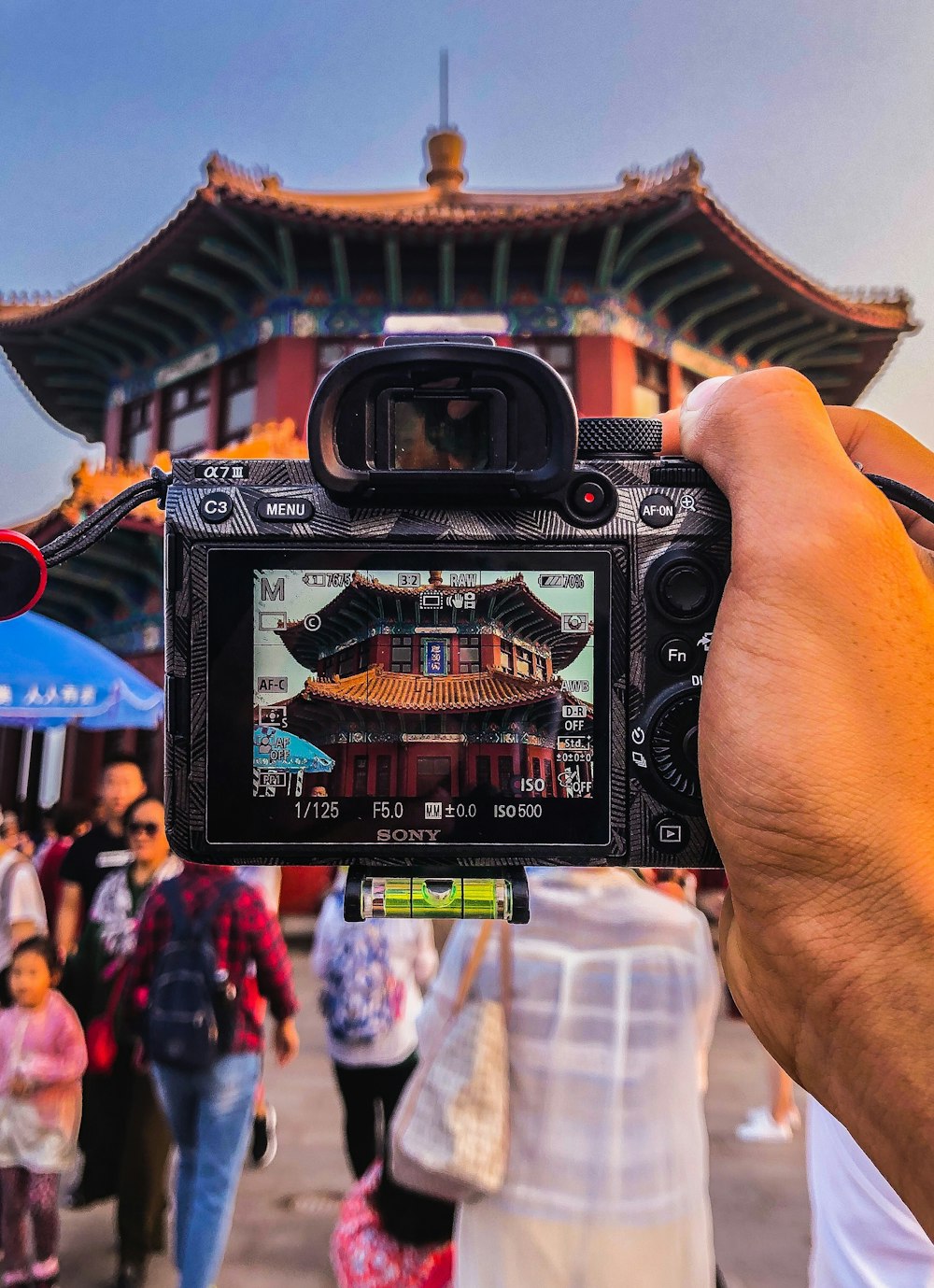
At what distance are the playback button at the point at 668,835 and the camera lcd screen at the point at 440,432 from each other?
529mm

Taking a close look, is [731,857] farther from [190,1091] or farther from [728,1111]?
[728,1111]

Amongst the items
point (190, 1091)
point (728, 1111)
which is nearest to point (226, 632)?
point (190, 1091)

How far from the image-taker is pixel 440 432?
117 cm

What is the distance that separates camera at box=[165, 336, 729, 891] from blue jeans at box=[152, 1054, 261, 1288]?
240cm

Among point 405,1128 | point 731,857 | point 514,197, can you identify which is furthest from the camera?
point 514,197

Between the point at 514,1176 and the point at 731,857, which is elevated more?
the point at 731,857

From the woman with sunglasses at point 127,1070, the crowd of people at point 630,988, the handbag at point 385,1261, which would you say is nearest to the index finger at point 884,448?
the crowd of people at point 630,988

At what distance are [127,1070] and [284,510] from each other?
10.7 feet

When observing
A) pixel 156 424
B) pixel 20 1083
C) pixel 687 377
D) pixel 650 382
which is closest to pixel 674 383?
pixel 650 382

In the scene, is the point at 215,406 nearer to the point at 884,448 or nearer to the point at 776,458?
the point at 884,448

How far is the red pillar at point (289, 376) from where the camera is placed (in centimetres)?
1103

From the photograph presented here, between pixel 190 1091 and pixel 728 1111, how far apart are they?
3391 millimetres

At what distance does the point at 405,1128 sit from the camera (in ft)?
6.98

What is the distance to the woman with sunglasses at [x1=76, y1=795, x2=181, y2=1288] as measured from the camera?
3.37m
